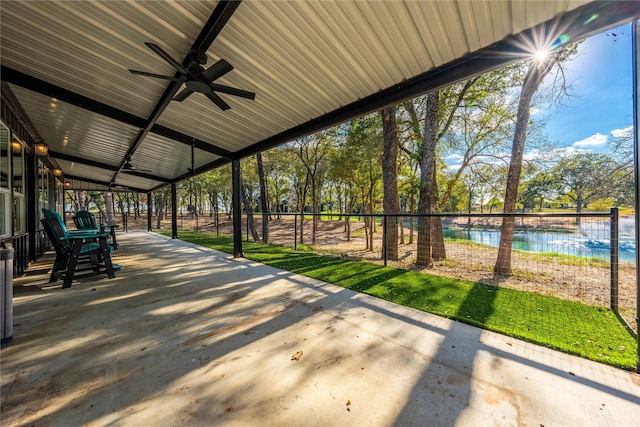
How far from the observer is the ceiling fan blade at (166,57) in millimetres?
2283

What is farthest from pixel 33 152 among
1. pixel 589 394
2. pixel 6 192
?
pixel 589 394

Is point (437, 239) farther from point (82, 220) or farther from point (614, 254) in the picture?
point (82, 220)

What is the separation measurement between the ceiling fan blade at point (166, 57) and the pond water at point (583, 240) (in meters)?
4.74

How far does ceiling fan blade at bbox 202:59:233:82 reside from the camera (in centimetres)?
246

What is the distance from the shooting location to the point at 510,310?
8.61ft

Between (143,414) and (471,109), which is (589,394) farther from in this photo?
(471,109)

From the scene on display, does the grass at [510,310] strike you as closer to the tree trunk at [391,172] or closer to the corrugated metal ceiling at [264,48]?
the tree trunk at [391,172]

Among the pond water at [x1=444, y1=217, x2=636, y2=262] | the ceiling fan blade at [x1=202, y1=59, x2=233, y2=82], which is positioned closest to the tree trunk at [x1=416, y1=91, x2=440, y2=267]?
the pond water at [x1=444, y1=217, x2=636, y2=262]

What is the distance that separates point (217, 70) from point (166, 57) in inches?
18.3

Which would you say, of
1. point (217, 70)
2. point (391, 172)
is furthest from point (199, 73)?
point (391, 172)

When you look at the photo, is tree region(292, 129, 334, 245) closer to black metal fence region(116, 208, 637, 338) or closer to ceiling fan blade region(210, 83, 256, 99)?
black metal fence region(116, 208, 637, 338)

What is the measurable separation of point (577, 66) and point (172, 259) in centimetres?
1004

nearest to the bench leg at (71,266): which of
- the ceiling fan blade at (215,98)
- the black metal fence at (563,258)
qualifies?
the ceiling fan blade at (215,98)

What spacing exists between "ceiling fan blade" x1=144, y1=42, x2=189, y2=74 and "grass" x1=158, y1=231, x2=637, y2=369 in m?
3.26
